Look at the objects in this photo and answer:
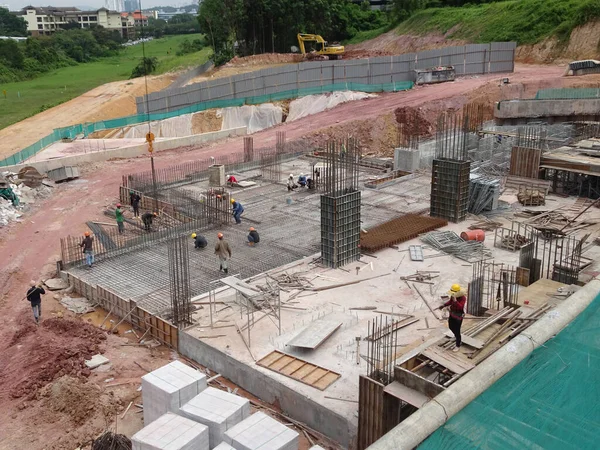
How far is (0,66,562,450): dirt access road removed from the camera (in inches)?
441

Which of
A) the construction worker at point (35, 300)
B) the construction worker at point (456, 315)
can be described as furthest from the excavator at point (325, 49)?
the construction worker at point (456, 315)

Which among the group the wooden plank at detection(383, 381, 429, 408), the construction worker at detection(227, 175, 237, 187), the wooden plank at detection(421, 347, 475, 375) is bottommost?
the construction worker at detection(227, 175, 237, 187)

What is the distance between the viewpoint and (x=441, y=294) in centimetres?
1477

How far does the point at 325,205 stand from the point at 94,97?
1776 inches

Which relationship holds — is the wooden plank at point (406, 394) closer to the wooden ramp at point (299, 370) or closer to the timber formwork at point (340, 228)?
the wooden ramp at point (299, 370)

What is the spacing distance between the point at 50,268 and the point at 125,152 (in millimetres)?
15326

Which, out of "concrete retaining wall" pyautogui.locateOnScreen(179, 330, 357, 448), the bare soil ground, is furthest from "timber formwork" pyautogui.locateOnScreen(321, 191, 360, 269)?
the bare soil ground

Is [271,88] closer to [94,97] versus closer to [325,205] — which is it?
[94,97]

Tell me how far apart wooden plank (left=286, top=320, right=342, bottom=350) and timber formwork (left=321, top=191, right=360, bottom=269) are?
3673 mm

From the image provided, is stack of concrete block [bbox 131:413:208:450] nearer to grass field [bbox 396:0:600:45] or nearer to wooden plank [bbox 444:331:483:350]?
wooden plank [bbox 444:331:483:350]

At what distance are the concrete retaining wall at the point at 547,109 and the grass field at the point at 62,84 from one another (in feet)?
132

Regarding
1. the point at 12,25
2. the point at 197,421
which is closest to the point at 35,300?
the point at 197,421

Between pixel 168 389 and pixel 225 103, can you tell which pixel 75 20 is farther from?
pixel 168 389

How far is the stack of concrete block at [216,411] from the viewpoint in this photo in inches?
372
